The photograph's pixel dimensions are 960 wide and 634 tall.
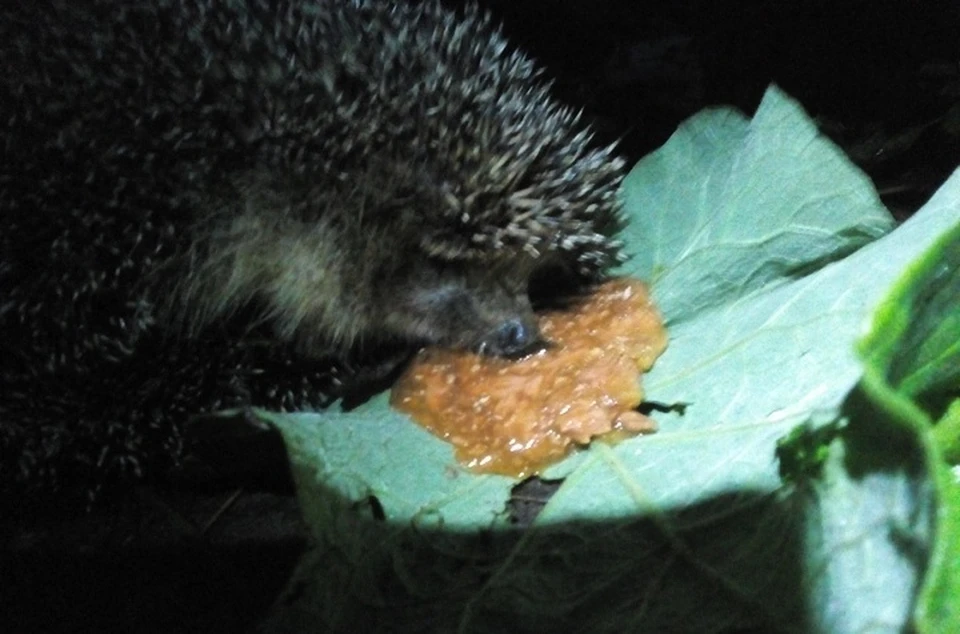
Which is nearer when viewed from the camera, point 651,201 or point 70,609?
point 70,609

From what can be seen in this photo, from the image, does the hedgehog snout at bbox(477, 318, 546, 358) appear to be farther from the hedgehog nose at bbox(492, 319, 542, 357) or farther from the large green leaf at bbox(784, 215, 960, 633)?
the large green leaf at bbox(784, 215, 960, 633)

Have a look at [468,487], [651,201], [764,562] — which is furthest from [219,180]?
[764,562]

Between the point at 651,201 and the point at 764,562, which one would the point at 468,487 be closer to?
the point at 764,562

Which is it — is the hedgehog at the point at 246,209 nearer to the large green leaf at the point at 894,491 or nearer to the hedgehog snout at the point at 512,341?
the hedgehog snout at the point at 512,341

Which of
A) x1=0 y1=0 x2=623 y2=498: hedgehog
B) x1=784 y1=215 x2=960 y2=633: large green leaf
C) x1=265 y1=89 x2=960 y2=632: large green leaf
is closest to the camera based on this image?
x1=784 y1=215 x2=960 y2=633: large green leaf

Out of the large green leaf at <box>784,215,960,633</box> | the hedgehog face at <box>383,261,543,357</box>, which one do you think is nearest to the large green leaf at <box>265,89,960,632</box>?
the large green leaf at <box>784,215,960,633</box>

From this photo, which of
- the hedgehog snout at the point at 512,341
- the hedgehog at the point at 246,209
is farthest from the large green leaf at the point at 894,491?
the hedgehog at the point at 246,209

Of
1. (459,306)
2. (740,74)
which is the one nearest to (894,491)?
(459,306)
